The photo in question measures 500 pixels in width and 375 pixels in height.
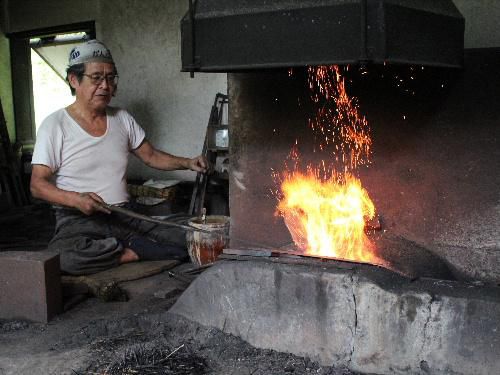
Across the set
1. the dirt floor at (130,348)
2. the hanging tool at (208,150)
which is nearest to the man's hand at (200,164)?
the dirt floor at (130,348)

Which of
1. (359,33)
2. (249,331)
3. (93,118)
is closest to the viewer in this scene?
(359,33)

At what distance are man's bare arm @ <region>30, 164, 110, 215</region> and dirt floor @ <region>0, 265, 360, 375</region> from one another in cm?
64

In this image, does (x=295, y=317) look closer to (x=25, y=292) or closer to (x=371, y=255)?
(x=371, y=255)

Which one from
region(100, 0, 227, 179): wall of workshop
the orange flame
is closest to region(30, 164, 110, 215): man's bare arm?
the orange flame

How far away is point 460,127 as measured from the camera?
9.62ft

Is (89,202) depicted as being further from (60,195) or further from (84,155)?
(84,155)

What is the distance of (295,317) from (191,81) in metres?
3.57

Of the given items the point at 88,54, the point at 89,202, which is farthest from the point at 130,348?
the point at 88,54

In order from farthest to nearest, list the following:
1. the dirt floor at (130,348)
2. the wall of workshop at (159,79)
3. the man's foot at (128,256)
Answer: the wall of workshop at (159,79)
the man's foot at (128,256)
the dirt floor at (130,348)

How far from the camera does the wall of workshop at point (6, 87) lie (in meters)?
7.64

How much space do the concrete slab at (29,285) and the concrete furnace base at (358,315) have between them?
91cm

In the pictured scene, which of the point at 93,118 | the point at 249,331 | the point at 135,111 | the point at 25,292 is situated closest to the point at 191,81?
the point at 135,111

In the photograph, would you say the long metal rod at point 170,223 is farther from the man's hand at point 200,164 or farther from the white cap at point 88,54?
the white cap at point 88,54

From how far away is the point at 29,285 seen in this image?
3.27 m
